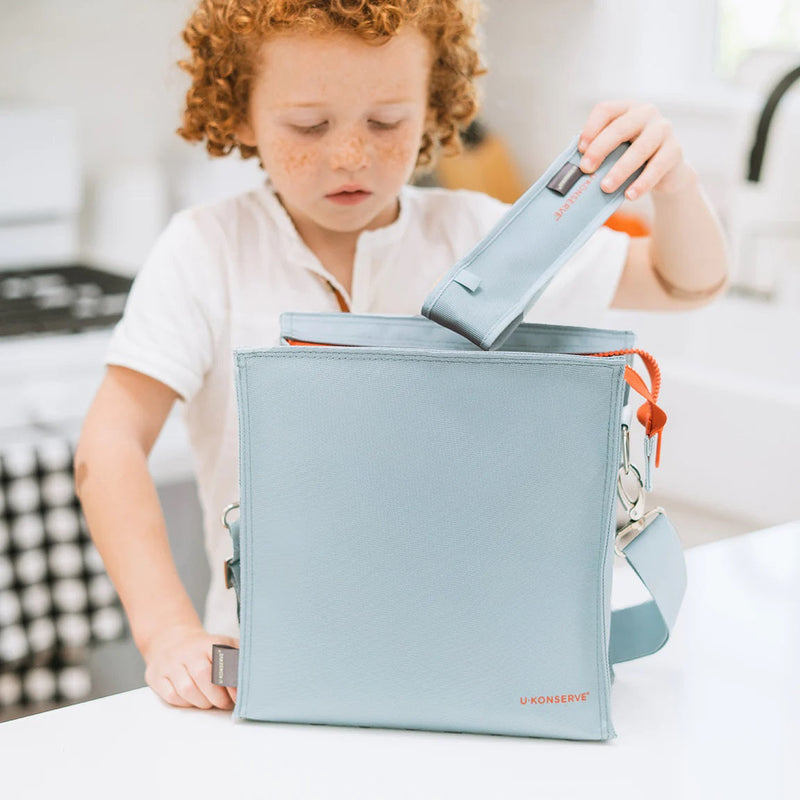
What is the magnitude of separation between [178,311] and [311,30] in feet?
Result: 0.79

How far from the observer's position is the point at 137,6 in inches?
90.2

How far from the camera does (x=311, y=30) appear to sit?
745 mm

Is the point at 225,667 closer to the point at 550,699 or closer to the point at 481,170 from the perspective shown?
the point at 550,699

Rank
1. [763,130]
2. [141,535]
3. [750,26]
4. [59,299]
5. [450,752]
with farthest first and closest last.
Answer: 1. [750,26]
2. [59,299]
3. [763,130]
4. [141,535]
5. [450,752]

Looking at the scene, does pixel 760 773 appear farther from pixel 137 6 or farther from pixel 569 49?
pixel 137 6

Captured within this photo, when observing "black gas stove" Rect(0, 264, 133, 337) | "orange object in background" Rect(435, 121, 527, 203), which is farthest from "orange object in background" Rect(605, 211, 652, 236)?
"black gas stove" Rect(0, 264, 133, 337)

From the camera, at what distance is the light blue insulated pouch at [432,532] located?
0.57m

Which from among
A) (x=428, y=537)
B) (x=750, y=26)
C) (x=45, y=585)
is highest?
(x=750, y=26)

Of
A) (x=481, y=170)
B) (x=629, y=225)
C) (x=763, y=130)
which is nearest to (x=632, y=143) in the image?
(x=763, y=130)

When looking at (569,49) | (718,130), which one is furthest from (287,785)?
(569,49)

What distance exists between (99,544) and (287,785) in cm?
27

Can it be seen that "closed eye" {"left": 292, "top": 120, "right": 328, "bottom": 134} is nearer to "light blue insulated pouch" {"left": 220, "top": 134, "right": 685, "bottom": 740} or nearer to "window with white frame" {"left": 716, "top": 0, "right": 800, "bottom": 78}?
"light blue insulated pouch" {"left": 220, "top": 134, "right": 685, "bottom": 740}

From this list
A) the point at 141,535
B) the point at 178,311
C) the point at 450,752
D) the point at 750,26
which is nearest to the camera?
the point at 450,752

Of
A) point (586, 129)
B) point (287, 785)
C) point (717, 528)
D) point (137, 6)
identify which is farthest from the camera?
point (137, 6)
